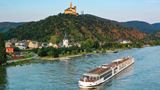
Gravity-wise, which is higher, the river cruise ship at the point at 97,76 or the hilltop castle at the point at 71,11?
the hilltop castle at the point at 71,11

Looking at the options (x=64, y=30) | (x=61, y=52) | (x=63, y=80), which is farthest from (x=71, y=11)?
(x=63, y=80)

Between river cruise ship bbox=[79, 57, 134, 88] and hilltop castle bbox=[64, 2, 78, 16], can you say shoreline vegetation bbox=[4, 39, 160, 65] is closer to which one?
river cruise ship bbox=[79, 57, 134, 88]

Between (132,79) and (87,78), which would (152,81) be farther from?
(87,78)

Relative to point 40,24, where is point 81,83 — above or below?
below

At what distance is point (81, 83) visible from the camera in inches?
1398

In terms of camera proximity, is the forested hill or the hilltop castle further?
the hilltop castle

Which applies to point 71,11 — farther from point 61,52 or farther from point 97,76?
point 97,76

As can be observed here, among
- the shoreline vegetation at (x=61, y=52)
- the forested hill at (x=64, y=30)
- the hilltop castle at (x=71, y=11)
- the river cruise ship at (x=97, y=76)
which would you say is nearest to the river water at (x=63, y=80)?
the river cruise ship at (x=97, y=76)

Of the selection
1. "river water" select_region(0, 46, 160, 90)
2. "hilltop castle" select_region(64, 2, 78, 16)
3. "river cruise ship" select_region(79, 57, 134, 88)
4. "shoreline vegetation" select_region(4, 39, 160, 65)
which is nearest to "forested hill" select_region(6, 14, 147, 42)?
"hilltop castle" select_region(64, 2, 78, 16)

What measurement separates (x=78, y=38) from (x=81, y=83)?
76.3m

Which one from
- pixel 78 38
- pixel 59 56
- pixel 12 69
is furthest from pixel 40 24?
pixel 12 69

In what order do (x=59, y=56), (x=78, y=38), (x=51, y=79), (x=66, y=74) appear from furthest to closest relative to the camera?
1. (x=78, y=38)
2. (x=59, y=56)
3. (x=66, y=74)
4. (x=51, y=79)

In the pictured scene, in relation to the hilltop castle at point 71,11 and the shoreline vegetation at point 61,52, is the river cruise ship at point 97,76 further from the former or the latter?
the hilltop castle at point 71,11

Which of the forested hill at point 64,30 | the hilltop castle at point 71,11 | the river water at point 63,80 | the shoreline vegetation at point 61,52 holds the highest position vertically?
the hilltop castle at point 71,11
